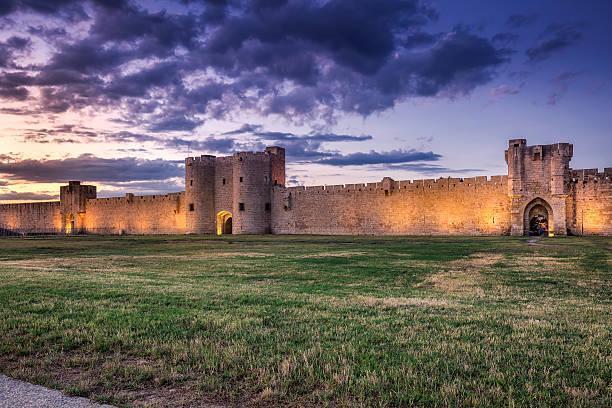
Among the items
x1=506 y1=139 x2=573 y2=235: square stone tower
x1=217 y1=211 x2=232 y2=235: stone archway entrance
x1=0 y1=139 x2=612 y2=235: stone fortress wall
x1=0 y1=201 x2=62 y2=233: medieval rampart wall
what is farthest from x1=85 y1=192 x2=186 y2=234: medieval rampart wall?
x1=506 y1=139 x2=573 y2=235: square stone tower

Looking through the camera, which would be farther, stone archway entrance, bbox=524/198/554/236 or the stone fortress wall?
stone archway entrance, bbox=524/198/554/236

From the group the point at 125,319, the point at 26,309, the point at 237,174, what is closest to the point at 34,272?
the point at 26,309

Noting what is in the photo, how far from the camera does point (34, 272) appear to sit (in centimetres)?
1212

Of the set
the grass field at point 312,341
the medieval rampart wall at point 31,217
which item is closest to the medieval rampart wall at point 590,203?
the grass field at point 312,341

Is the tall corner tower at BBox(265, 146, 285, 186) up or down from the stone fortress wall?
up

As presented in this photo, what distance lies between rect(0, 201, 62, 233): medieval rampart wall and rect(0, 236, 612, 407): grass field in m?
57.7

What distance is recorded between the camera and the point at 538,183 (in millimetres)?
32938

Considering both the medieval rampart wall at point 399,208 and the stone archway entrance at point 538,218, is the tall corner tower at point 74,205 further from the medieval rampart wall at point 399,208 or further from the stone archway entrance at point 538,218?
the stone archway entrance at point 538,218

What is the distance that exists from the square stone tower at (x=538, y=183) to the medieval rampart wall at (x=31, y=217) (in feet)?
174

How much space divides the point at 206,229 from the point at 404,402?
4587 centimetres

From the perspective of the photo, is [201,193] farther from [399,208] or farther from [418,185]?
[418,185]

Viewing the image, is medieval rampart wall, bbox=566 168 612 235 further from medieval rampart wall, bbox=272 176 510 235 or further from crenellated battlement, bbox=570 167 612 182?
medieval rampart wall, bbox=272 176 510 235

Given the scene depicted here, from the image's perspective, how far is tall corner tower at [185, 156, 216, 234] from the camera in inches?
1893

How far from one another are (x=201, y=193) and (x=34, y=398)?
4514 cm
